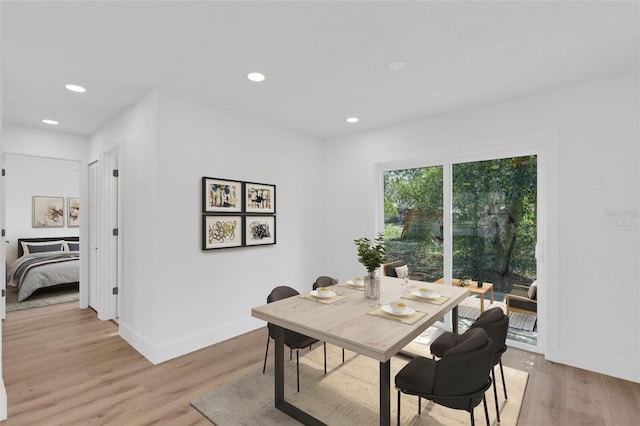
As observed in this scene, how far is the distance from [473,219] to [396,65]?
1.98 metres

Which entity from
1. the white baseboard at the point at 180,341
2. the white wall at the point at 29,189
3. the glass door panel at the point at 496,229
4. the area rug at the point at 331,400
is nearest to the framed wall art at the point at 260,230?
the white baseboard at the point at 180,341

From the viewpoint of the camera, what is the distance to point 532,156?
317cm

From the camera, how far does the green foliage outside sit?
10.7 ft

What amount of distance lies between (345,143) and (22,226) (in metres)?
7.12

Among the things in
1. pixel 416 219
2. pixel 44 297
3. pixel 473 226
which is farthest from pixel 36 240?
pixel 473 226

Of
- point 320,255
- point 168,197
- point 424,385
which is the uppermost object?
point 168,197

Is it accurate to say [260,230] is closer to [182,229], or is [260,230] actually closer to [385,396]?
[182,229]

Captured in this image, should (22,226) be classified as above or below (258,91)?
below

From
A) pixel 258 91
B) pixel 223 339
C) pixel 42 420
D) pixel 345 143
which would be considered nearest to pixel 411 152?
pixel 345 143

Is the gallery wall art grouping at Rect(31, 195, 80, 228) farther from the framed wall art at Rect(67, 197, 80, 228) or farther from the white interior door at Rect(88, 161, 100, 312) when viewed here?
the white interior door at Rect(88, 161, 100, 312)

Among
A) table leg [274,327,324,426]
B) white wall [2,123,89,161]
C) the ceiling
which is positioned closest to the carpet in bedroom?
white wall [2,123,89,161]

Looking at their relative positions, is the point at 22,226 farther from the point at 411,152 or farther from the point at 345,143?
the point at 411,152

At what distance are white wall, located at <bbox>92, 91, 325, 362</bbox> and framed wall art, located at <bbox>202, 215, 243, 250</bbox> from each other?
7cm

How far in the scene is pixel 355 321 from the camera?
191cm
